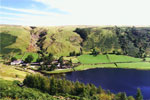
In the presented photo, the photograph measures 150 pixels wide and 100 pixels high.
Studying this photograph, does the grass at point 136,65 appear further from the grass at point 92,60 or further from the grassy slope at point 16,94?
the grassy slope at point 16,94

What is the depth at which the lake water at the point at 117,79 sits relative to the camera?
110062mm

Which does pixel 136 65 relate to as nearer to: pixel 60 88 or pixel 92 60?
pixel 92 60

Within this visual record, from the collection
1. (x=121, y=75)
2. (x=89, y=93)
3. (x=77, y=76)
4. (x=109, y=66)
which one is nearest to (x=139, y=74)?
(x=121, y=75)

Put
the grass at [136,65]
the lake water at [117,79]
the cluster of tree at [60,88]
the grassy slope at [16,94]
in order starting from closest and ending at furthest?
the grassy slope at [16,94] → the cluster of tree at [60,88] → the lake water at [117,79] → the grass at [136,65]

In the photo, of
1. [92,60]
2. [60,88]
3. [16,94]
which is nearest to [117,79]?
[92,60]

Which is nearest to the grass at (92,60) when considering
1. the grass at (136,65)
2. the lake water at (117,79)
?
the grass at (136,65)

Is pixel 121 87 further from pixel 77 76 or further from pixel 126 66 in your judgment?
pixel 126 66

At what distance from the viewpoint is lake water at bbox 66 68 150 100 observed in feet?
361

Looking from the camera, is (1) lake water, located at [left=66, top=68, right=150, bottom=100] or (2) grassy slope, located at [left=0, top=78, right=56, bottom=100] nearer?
(2) grassy slope, located at [left=0, top=78, right=56, bottom=100]

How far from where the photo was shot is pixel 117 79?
132 m

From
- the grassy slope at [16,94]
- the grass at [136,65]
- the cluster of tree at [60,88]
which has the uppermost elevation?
the grassy slope at [16,94]

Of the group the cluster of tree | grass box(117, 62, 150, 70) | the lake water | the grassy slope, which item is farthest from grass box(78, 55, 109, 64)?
the grassy slope

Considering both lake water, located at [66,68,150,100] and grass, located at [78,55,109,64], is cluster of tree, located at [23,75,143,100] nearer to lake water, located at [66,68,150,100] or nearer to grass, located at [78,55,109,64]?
lake water, located at [66,68,150,100]

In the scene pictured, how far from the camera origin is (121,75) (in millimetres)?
143625
